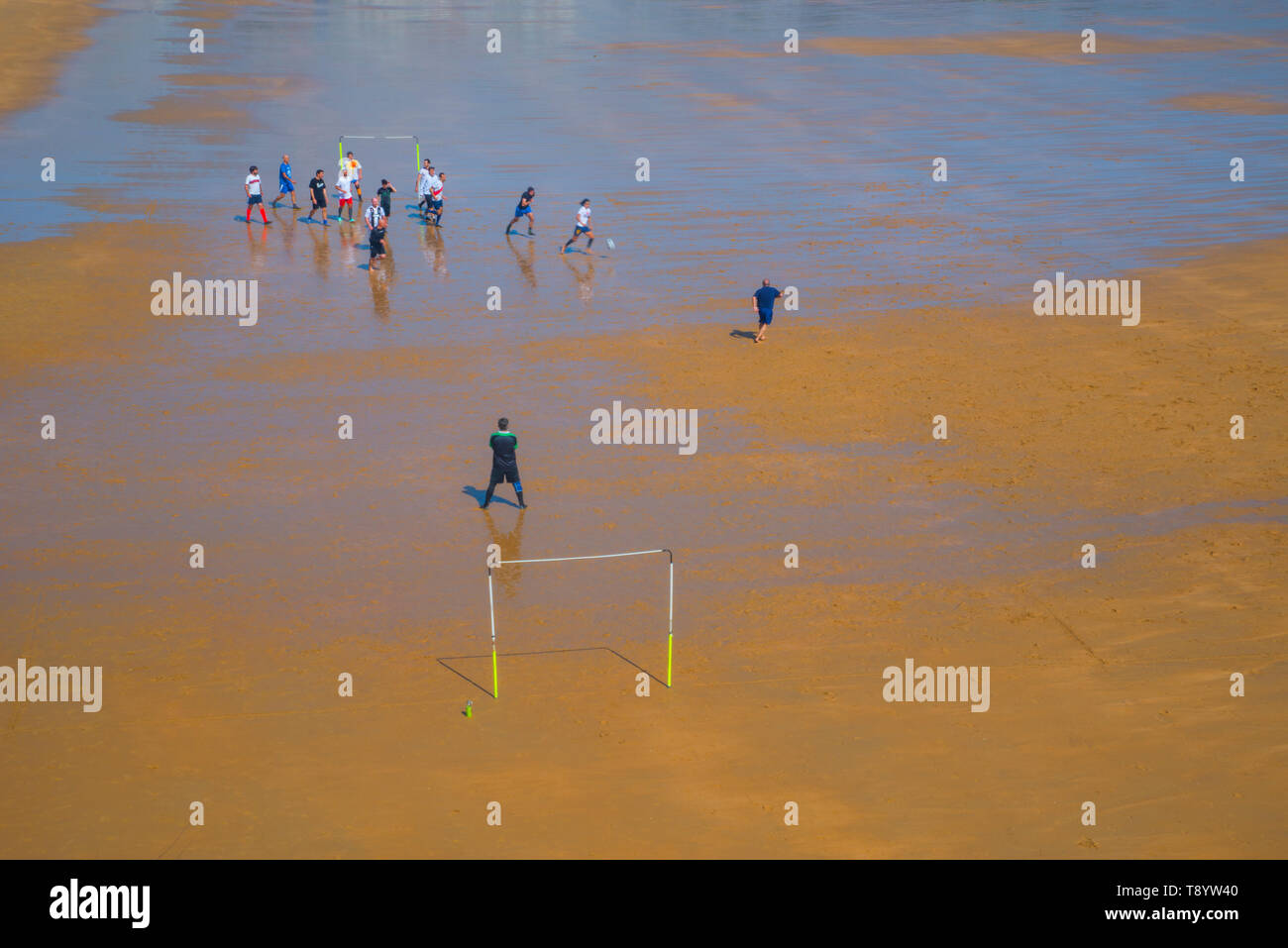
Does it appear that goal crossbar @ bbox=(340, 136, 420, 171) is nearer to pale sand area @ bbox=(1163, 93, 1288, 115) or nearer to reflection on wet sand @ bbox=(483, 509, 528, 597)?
reflection on wet sand @ bbox=(483, 509, 528, 597)

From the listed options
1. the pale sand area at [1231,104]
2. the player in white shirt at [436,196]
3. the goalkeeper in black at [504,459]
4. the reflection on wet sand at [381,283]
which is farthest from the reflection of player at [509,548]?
the pale sand area at [1231,104]

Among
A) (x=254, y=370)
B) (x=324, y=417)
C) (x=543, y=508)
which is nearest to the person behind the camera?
(x=543, y=508)

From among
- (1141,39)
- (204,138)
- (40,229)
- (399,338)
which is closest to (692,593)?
(399,338)

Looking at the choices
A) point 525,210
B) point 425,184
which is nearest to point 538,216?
point 525,210

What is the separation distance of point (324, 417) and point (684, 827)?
36.9 ft

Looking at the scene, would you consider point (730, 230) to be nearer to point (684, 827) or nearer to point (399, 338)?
point (399, 338)

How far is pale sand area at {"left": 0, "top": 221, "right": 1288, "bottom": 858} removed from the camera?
11.4 m

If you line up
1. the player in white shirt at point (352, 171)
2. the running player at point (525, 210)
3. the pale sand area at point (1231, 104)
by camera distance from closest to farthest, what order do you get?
the running player at point (525, 210) < the player in white shirt at point (352, 171) < the pale sand area at point (1231, 104)

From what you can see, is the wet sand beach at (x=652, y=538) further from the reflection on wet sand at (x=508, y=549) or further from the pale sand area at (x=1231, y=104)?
the pale sand area at (x=1231, y=104)

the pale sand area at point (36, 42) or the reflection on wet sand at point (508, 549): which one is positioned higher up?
the pale sand area at point (36, 42)

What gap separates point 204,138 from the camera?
37.9 m

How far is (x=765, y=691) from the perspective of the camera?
1360 cm

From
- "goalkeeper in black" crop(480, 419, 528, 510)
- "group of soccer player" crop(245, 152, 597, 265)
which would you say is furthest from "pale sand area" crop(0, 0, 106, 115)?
"goalkeeper in black" crop(480, 419, 528, 510)

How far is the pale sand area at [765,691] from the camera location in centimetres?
1145
